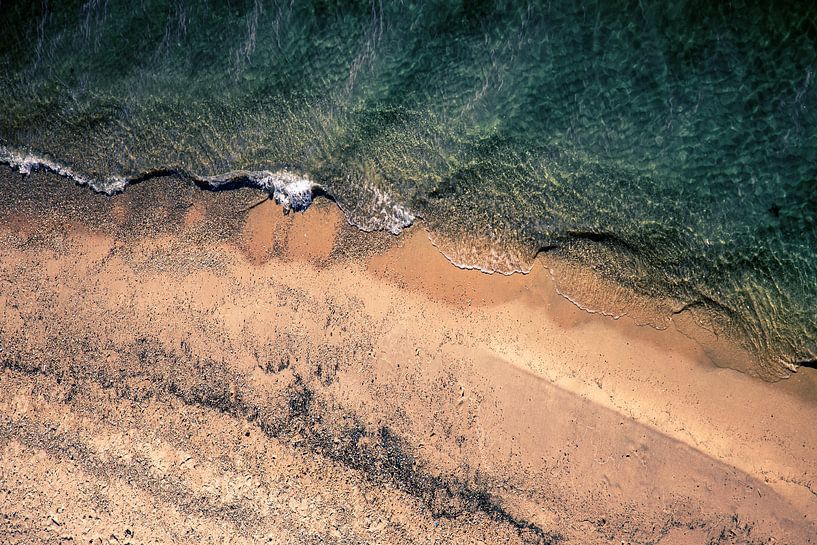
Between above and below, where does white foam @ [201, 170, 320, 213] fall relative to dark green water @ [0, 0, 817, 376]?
below

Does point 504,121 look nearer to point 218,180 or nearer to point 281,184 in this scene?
point 281,184

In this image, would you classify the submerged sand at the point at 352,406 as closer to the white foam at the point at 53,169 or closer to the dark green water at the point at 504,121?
the dark green water at the point at 504,121

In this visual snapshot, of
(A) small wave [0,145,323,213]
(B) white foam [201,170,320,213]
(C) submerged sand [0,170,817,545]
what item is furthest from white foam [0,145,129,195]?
(B) white foam [201,170,320,213]

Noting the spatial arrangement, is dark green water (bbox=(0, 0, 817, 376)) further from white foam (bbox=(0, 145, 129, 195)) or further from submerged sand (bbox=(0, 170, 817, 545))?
submerged sand (bbox=(0, 170, 817, 545))

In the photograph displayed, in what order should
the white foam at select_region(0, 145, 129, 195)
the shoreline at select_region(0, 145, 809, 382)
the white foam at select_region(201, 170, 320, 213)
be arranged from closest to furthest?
the shoreline at select_region(0, 145, 809, 382)
the white foam at select_region(201, 170, 320, 213)
the white foam at select_region(0, 145, 129, 195)

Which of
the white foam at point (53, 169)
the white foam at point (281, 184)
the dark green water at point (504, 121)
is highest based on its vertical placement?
the dark green water at point (504, 121)

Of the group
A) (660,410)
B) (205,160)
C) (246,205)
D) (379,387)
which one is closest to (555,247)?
(660,410)

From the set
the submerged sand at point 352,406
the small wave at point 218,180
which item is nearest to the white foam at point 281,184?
the small wave at point 218,180
